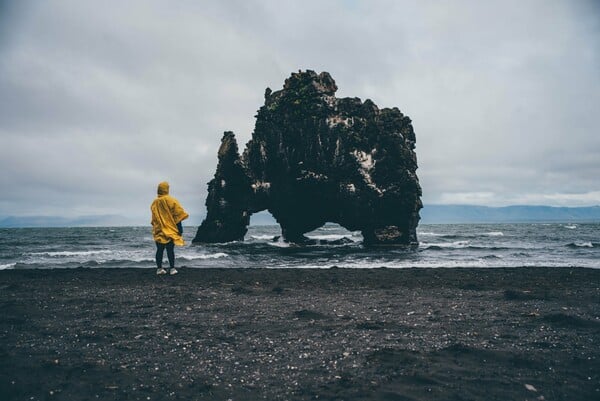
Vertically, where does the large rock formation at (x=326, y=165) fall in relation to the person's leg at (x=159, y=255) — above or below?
above

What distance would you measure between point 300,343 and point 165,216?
8510 mm

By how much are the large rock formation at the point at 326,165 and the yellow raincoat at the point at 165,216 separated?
25.7 m

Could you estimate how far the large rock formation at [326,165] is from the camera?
37.1m

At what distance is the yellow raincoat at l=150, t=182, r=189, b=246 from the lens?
40.3ft

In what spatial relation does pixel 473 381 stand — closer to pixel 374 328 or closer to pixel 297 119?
pixel 374 328

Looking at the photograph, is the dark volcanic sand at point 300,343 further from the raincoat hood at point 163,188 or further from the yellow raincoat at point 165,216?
the raincoat hood at point 163,188

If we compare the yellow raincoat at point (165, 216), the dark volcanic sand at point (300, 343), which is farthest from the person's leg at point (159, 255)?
the dark volcanic sand at point (300, 343)

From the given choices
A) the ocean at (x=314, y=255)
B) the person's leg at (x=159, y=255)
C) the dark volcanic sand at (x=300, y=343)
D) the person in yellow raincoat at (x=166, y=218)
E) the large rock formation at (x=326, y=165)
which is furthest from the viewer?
the large rock formation at (x=326, y=165)

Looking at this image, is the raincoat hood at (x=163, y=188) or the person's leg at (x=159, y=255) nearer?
the raincoat hood at (x=163, y=188)

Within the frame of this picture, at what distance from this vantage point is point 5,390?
3.88 meters

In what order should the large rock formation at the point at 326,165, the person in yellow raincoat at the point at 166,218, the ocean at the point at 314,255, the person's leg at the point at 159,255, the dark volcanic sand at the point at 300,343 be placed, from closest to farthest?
the dark volcanic sand at the point at 300,343 → the person in yellow raincoat at the point at 166,218 → the person's leg at the point at 159,255 → the ocean at the point at 314,255 → the large rock formation at the point at 326,165

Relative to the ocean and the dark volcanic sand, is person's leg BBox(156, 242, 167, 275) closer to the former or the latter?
the dark volcanic sand

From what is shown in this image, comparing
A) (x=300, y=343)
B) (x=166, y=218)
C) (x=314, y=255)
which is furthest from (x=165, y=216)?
(x=314, y=255)

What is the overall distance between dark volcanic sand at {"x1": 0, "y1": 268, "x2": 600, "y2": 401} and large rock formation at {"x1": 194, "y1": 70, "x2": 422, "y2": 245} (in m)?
27.0
